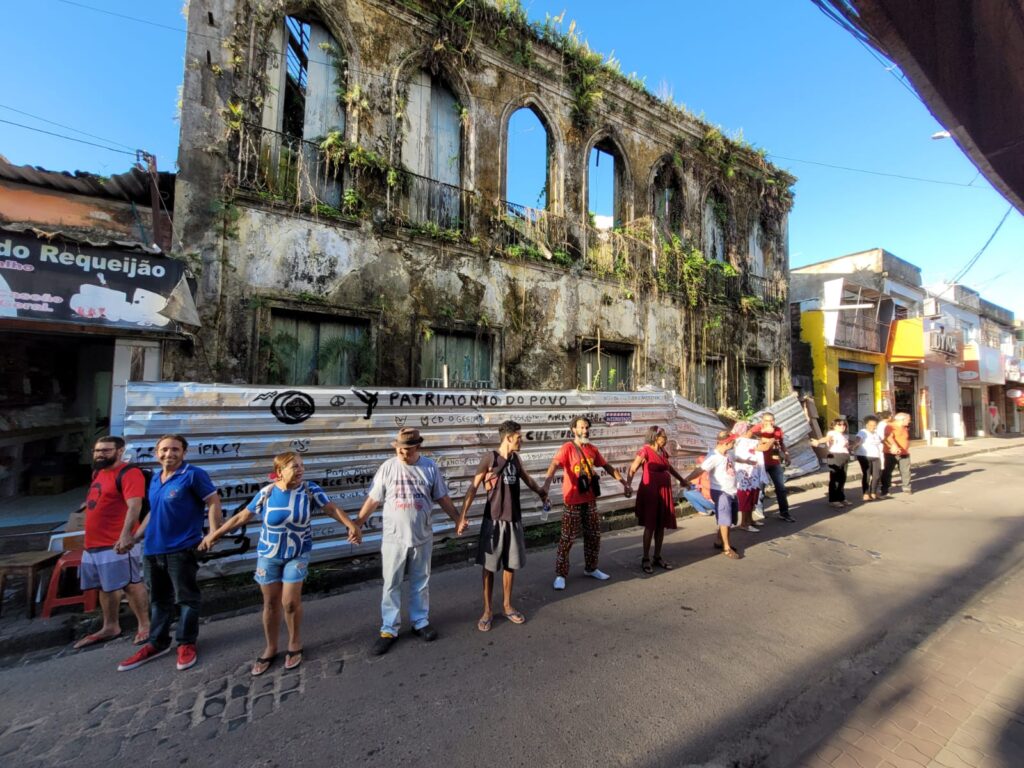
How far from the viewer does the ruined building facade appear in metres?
7.48

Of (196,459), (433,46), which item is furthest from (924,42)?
(433,46)

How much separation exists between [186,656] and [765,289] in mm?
17753

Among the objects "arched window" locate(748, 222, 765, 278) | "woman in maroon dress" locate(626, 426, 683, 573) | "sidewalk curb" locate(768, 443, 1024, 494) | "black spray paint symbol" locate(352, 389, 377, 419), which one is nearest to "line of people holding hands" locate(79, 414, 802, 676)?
"woman in maroon dress" locate(626, 426, 683, 573)

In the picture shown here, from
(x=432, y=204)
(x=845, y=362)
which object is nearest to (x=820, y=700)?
(x=432, y=204)

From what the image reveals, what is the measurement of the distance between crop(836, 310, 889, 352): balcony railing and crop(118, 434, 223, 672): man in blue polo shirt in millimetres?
21316

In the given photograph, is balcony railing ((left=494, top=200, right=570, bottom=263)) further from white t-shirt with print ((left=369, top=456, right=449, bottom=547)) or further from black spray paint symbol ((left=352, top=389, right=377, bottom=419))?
white t-shirt with print ((left=369, top=456, right=449, bottom=547))

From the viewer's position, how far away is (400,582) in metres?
3.79

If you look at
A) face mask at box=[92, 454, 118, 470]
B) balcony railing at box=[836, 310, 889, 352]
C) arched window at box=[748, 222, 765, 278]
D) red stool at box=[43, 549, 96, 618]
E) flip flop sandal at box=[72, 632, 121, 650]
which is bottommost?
flip flop sandal at box=[72, 632, 121, 650]

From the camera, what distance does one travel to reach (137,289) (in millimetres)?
6191

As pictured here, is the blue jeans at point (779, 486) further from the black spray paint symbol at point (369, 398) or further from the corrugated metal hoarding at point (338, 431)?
the black spray paint symbol at point (369, 398)

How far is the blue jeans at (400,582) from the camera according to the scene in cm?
374

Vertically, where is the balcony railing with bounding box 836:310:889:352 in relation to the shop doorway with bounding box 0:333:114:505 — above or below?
above

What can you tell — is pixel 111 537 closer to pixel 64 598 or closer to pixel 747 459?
pixel 64 598

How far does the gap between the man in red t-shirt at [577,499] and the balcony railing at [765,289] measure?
13.0m
